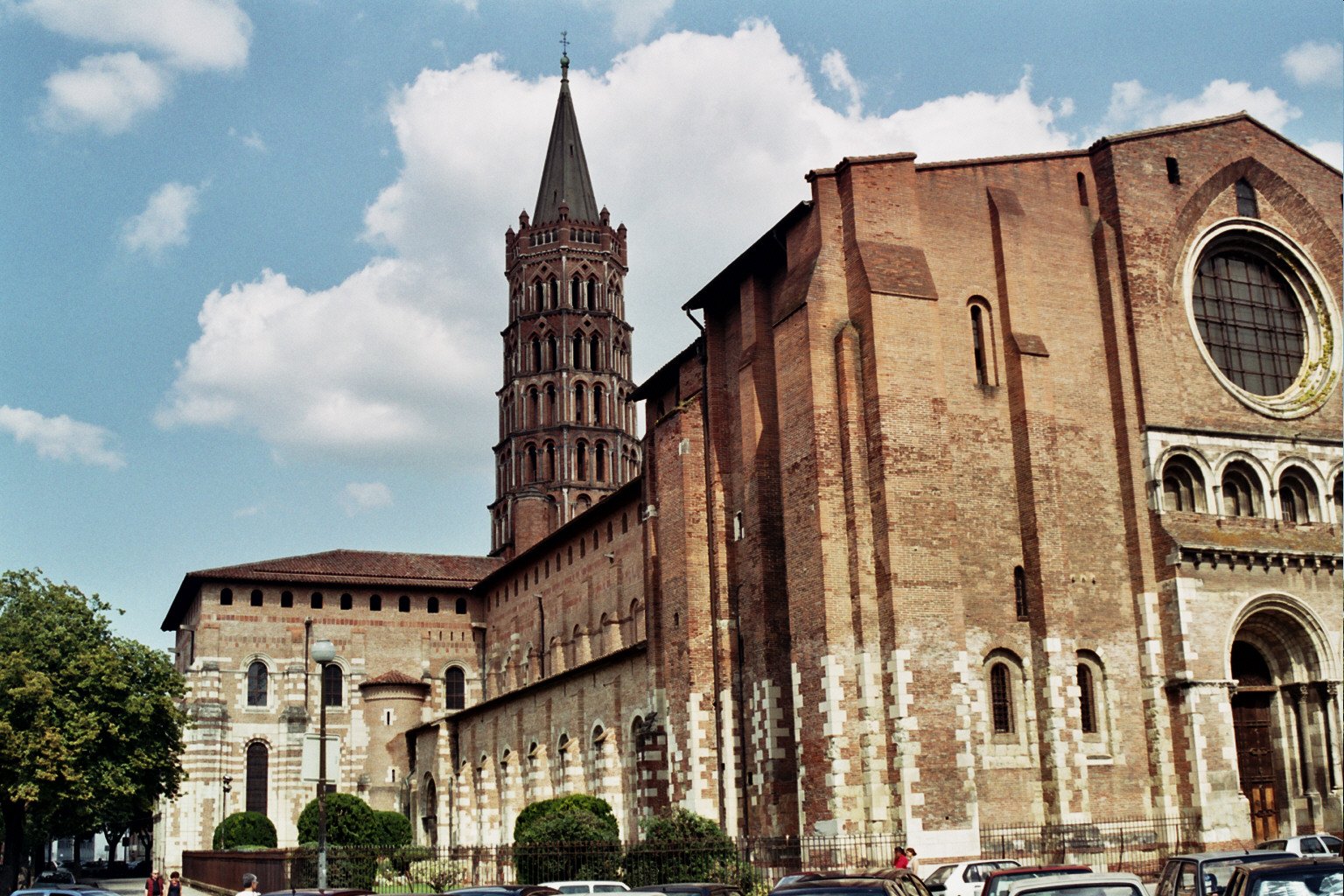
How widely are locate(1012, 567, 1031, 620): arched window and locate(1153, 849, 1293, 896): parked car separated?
39.1ft

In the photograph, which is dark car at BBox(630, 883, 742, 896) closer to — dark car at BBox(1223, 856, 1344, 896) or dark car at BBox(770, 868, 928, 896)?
dark car at BBox(770, 868, 928, 896)

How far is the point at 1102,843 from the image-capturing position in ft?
94.0

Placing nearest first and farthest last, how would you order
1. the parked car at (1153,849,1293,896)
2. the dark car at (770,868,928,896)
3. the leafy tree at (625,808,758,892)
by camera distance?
the dark car at (770,868,928,896), the parked car at (1153,849,1293,896), the leafy tree at (625,808,758,892)

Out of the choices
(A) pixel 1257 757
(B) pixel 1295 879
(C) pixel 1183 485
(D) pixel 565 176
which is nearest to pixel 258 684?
(D) pixel 565 176

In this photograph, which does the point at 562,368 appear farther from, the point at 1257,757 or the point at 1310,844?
the point at 1310,844

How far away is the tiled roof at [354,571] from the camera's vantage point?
6350 centimetres

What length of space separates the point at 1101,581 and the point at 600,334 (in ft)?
176

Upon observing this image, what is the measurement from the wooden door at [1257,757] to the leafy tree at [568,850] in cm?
1406

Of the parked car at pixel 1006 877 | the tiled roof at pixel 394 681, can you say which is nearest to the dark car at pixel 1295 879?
the parked car at pixel 1006 877

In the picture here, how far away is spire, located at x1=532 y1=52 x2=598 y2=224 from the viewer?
84.5m

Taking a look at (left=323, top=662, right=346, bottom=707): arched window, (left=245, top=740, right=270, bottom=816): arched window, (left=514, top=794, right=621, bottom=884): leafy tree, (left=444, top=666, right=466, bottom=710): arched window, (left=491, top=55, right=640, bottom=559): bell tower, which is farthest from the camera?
(left=491, top=55, right=640, bottom=559): bell tower

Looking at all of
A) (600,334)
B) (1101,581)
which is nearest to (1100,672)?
(1101,581)

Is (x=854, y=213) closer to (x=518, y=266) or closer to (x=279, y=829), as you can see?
(x=279, y=829)

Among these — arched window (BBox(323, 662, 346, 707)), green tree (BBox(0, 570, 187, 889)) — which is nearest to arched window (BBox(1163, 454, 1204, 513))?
green tree (BBox(0, 570, 187, 889))
